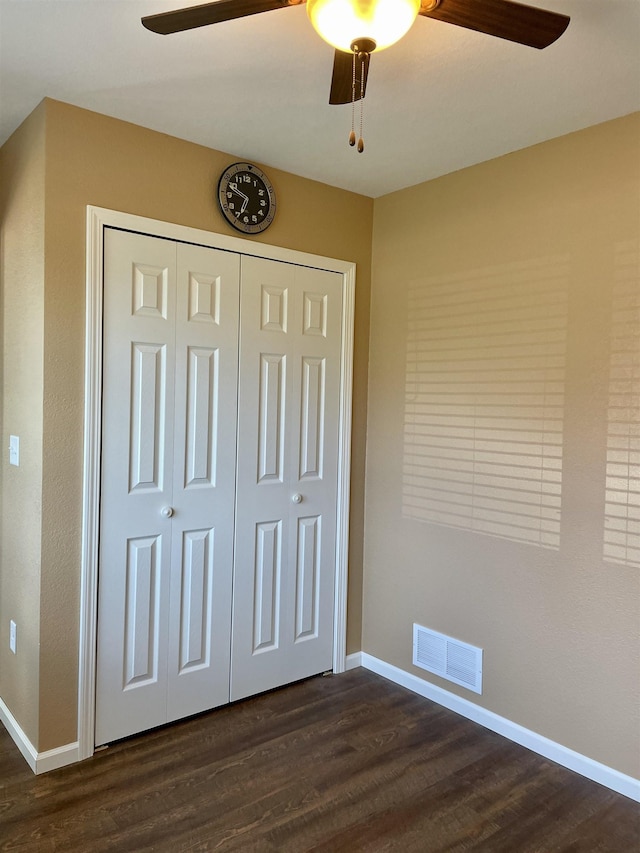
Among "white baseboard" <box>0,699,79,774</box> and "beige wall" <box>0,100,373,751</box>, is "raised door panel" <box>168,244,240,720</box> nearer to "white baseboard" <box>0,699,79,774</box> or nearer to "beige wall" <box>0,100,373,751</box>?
"beige wall" <box>0,100,373,751</box>

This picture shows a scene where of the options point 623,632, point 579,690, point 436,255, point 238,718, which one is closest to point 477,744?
point 579,690

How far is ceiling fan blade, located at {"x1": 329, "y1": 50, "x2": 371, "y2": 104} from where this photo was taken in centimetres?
149

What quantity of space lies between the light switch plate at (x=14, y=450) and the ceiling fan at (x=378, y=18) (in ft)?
5.47

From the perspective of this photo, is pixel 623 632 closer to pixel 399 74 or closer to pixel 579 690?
pixel 579 690

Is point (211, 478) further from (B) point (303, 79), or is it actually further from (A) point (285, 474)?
(B) point (303, 79)

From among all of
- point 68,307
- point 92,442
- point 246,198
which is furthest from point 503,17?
point 92,442

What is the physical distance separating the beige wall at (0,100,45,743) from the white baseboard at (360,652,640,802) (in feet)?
5.33

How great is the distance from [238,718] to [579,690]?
1.46 metres

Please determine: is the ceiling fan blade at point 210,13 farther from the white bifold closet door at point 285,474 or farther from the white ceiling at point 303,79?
the white bifold closet door at point 285,474

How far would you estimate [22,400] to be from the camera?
93.7 inches

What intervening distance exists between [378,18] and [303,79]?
81 cm

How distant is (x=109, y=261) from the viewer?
2338 millimetres

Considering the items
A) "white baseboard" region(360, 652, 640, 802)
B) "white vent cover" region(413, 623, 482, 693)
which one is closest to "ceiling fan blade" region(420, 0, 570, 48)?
"white vent cover" region(413, 623, 482, 693)

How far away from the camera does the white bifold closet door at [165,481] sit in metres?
2.38
